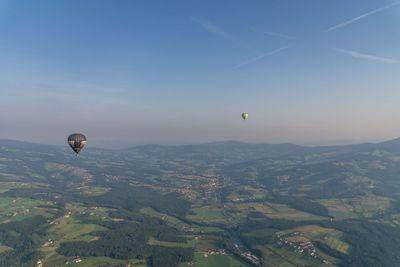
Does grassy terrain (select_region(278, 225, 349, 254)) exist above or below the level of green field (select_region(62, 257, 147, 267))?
above

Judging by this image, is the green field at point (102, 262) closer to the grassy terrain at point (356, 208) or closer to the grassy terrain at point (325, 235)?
the grassy terrain at point (325, 235)

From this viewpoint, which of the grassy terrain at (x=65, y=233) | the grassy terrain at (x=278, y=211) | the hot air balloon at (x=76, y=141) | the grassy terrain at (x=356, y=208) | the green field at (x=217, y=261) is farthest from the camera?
the grassy terrain at (x=356, y=208)

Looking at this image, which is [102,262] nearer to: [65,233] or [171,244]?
→ [171,244]

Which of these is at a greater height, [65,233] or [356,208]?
[356,208]

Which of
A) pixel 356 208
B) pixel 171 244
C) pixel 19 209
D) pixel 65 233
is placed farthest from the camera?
pixel 356 208

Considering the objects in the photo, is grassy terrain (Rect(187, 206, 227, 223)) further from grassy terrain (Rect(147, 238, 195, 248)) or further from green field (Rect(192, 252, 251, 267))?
green field (Rect(192, 252, 251, 267))

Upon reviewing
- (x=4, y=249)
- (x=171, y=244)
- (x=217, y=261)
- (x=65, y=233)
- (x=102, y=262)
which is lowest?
(x=102, y=262)

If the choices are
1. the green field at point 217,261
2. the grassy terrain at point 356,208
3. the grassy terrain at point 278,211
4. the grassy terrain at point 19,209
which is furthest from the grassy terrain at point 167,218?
the grassy terrain at point 356,208

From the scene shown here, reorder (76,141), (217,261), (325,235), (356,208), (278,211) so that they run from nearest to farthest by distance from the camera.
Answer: (76,141)
(217,261)
(325,235)
(278,211)
(356,208)

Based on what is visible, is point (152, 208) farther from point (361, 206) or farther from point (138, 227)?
point (361, 206)

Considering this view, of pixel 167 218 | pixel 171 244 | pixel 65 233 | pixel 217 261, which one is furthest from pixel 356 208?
pixel 65 233

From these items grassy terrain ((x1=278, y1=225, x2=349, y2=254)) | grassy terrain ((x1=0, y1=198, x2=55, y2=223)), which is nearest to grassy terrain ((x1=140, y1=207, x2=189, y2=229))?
grassy terrain ((x1=278, y1=225, x2=349, y2=254))

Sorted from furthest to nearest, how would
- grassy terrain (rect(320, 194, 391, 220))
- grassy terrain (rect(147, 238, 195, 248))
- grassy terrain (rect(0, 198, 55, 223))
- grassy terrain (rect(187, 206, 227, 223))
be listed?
grassy terrain (rect(320, 194, 391, 220)) < grassy terrain (rect(187, 206, 227, 223)) < grassy terrain (rect(0, 198, 55, 223)) < grassy terrain (rect(147, 238, 195, 248))
